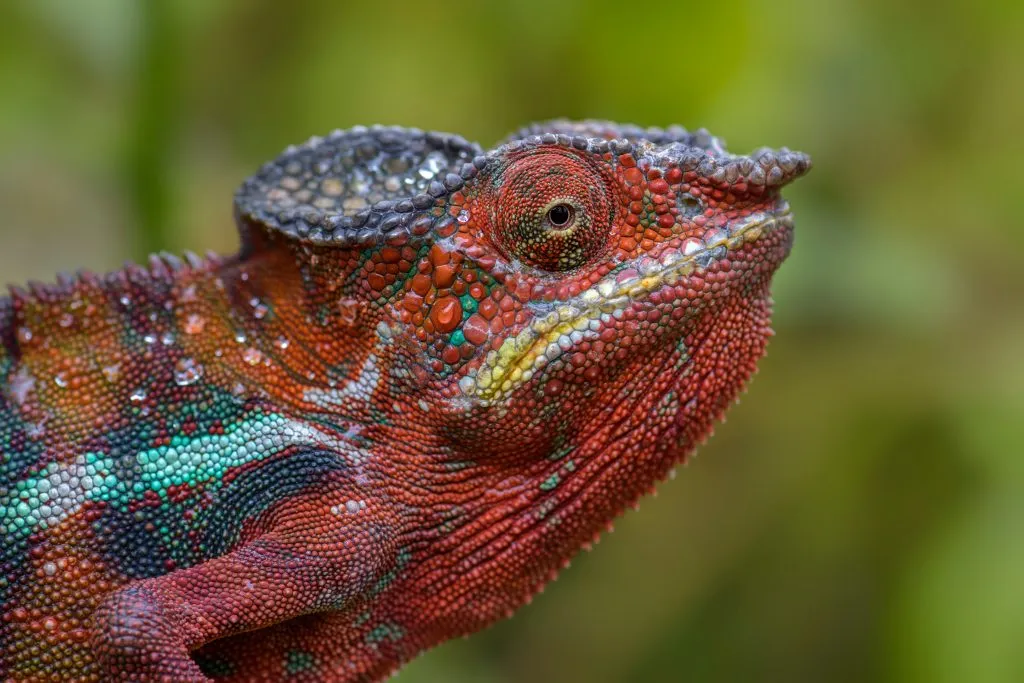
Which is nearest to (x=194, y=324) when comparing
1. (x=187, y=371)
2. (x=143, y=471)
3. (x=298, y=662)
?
(x=187, y=371)

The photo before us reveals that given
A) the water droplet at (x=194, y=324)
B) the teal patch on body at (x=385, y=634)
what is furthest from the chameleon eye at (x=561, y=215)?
the teal patch on body at (x=385, y=634)

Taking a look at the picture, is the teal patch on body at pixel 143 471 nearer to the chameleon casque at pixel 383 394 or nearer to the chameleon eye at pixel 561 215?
the chameleon casque at pixel 383 394

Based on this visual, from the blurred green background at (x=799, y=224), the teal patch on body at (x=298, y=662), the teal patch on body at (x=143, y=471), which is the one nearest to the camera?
the teal patch on body at (x=143, y=471)

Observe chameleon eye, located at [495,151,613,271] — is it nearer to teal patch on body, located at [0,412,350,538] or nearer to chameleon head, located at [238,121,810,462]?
chameleon head, located at [238,121,810,462]

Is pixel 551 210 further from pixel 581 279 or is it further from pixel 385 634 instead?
pixel 385 634

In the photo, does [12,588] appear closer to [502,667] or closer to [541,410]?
[541,410]

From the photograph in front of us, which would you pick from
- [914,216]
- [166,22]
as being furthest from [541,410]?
[914,216]

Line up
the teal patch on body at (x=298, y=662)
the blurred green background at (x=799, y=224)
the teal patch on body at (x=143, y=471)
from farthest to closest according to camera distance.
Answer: the blurred green background at (x=799, y=224) → the teal patch on body at (x=298, y=662) → the teal patch on body at (x=143, y=471)

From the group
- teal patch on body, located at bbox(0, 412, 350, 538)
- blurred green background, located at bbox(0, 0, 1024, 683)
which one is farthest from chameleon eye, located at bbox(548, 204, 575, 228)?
blurred green background, located at bbox(0, 0, 1024, 683)
